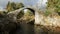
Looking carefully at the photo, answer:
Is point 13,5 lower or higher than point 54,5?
lower

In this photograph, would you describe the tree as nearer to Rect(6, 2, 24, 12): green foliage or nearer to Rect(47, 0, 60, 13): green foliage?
Rect(47, 0, 60, 13): green foliage

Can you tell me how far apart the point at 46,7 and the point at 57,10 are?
7.30 feet

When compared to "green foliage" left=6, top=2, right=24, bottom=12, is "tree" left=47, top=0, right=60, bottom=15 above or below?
above

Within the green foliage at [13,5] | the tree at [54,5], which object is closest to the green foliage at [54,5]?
the tree at [54,5]

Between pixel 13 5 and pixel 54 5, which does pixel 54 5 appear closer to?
pixel 54 5

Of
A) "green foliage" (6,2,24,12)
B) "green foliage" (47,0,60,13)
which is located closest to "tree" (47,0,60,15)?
"green foliage" (47,0,60,13)

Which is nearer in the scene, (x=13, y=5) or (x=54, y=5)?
(x=54, y=5)

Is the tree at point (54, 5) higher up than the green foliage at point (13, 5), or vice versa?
the tree at point (54, 5)

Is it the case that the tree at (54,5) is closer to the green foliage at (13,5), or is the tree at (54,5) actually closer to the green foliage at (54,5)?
the green foliage at (54,5)

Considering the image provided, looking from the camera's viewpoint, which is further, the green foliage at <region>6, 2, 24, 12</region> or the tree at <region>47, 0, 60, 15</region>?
the green foliage at <region>6, 2, 24, 12</region>

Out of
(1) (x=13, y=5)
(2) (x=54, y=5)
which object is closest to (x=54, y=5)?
(2) (x=54, y=5)

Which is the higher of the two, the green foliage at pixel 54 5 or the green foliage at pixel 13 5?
the green foliage at pixel 54 5

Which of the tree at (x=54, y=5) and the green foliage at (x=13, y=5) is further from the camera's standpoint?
the green foliage at (x=13, y=5)

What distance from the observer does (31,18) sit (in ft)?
93.1
